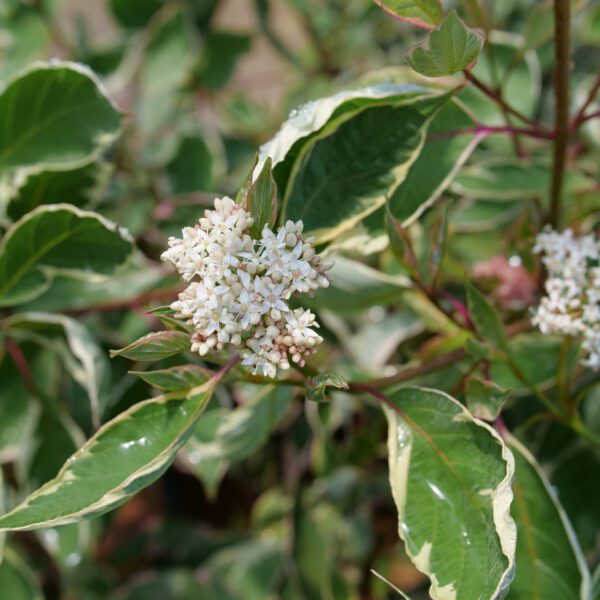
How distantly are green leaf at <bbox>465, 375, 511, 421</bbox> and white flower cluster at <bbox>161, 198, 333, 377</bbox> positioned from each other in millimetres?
150

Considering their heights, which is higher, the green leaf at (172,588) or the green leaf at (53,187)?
the green leaf at (53,187)

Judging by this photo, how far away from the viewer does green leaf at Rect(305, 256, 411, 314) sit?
0.75 meters

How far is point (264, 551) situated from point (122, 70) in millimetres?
729

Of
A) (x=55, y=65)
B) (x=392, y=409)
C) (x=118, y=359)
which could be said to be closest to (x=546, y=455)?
(x=392, y=409)

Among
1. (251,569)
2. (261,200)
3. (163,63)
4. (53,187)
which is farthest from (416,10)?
(251,569)

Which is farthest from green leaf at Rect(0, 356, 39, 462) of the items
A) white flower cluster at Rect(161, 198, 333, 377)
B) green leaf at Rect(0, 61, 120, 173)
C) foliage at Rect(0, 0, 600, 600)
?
white flower cluster at Rect(161, 198, 333, 377)

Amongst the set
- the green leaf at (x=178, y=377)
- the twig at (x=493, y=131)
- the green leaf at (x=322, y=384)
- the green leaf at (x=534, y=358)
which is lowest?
the green leaf at (x=534, y=358)

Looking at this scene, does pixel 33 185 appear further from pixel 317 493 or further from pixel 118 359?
pixel 317 493

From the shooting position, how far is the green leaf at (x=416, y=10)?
1.72 feet

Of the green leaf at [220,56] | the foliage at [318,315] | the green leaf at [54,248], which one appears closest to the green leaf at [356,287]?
the foliage at [318,315]

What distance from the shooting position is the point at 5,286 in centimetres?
70

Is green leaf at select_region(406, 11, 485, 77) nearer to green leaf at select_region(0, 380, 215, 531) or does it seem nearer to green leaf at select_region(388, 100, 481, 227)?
green leaf at select_region(388, 100, 481, 227)

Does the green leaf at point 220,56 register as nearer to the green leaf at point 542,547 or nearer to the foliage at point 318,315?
the foliage at point 318,315

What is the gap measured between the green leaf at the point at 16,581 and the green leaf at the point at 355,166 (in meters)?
0.52
